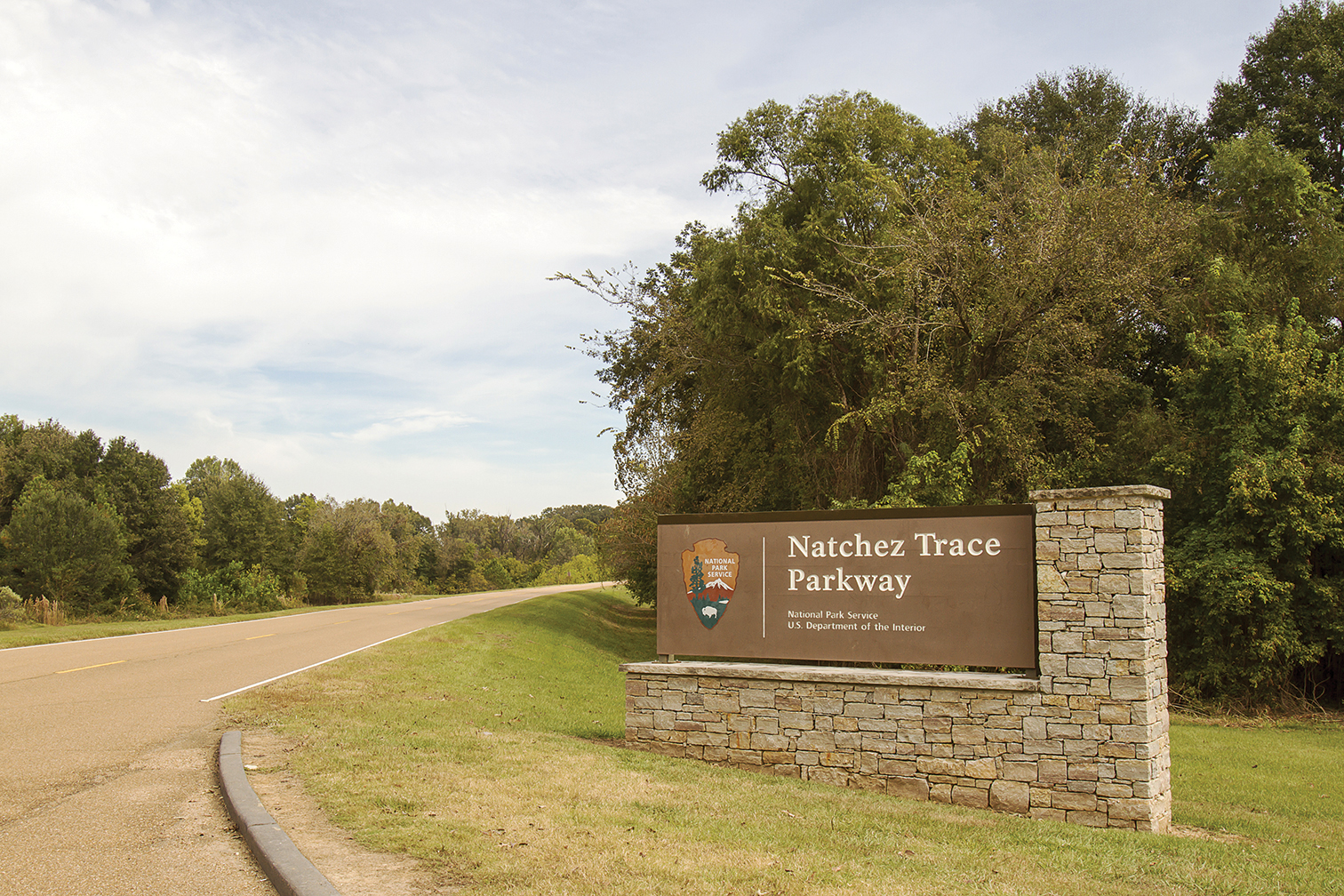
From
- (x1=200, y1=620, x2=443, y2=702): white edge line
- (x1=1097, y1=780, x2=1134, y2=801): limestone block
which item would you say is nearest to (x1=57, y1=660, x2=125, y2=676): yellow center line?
(x1=200, y1=620, x2=443, y2=702): white edge line

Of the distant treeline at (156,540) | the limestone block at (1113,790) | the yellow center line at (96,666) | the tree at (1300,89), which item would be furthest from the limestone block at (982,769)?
the distant treeline at (156,540)

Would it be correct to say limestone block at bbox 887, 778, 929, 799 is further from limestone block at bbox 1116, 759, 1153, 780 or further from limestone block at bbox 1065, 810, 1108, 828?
limestone block at bbox 1116, 759, 1153, 780

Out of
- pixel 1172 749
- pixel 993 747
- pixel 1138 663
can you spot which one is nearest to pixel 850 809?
pixel 993 747

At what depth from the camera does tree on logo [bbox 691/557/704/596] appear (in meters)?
9.77

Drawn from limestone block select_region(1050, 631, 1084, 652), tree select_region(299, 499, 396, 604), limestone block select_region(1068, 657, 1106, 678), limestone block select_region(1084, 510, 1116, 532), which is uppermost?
limestone block select_region(1084, 510, 1116, 532)

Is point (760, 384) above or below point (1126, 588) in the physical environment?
above

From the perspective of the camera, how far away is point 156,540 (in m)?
48.4

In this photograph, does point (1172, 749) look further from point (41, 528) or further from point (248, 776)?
point (41, 528)

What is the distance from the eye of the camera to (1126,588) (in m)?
7.59

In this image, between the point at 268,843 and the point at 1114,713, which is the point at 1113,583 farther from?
the point at 268,843

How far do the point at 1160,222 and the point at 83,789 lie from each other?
61.3 feet

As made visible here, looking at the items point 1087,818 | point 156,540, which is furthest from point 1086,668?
point 156,540

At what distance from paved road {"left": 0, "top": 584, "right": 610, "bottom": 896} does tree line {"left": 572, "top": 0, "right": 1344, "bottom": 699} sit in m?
11.3

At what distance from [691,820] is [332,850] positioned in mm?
2447
